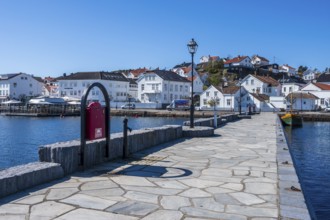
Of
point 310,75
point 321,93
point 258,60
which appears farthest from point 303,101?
point 258,60

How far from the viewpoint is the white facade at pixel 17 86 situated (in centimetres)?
10225

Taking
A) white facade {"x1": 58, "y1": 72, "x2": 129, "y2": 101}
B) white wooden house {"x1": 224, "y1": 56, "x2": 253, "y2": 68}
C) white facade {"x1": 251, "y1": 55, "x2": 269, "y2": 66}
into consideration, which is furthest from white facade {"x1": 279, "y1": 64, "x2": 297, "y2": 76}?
white facade {"x1": 58, "y1": 72, "x2": 129, "y2": 101}

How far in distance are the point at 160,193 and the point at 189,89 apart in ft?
288

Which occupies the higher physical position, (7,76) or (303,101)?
(7,76)

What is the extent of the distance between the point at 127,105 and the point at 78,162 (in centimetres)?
7826

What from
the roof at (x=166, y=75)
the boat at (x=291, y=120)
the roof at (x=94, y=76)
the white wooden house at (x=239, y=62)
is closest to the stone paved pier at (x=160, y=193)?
the boat at (x=291, y=120)

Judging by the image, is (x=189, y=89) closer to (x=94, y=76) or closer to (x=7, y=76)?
(x=94, y=76)

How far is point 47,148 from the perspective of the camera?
6254 millimetres

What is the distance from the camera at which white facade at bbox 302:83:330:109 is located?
7850 centimetres

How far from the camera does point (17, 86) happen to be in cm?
10431

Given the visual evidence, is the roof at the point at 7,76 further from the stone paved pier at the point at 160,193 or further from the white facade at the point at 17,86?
the stone paved pier at the point at 160,193

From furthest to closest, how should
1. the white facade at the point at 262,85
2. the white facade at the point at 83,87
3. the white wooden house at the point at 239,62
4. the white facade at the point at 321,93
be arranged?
the white wooden house at the point at 239,62
the white facade at the point at 83,87
the white facade at the point at 262,85
the white facade at the point at 321,93

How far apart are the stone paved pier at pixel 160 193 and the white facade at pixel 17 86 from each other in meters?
104

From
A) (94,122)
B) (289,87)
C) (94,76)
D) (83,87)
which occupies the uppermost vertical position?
(94,76)
